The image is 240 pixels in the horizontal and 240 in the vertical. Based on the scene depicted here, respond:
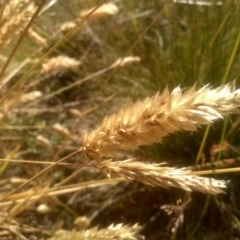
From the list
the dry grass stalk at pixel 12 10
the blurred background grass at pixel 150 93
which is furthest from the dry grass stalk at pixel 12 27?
the blurred background grass at pixel 150 93

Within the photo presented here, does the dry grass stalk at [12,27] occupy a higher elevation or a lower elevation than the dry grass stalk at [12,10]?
lower

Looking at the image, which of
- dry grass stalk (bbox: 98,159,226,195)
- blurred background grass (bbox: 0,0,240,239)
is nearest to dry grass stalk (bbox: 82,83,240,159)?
dry grass stalk (bbox: 98,159,226,195)

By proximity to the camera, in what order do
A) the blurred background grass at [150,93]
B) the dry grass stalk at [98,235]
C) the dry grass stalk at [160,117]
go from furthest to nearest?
the blurred background grass at [150,93], the dry grass stalk at [98,235], the dry grass stalk at [160,117]

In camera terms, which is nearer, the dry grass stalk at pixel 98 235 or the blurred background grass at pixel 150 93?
the dry grass stalk at pixel 98 235

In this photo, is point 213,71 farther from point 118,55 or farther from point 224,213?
point 118,55

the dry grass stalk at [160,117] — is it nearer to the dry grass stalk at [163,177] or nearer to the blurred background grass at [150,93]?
the dry grass stalk at [163,177]

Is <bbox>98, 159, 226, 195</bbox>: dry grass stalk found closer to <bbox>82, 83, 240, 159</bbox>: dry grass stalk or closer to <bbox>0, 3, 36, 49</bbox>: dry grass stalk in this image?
<bbox>82, 83, 240, 159</bbox>: dry grass stalk
